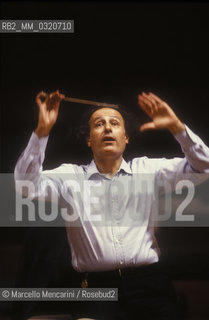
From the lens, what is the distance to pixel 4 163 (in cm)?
272

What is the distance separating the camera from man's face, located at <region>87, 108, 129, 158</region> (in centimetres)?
267

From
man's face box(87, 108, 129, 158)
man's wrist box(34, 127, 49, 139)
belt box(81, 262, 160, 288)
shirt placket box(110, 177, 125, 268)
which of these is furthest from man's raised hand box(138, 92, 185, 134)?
belt box(81, 262, 160, 288)

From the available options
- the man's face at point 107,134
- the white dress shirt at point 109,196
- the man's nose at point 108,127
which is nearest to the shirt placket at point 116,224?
the white dress shirt at point 109,196

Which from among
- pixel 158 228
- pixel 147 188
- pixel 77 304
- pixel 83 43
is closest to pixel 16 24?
pixel 83 43

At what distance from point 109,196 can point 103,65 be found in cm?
74

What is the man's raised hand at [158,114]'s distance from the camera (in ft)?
8.82

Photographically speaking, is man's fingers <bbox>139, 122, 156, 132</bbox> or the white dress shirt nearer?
the white dress shirt

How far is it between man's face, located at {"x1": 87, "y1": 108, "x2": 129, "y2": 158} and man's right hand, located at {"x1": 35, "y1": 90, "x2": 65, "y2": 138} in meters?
0.21

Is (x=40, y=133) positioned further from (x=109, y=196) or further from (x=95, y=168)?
(x=109, y=196)

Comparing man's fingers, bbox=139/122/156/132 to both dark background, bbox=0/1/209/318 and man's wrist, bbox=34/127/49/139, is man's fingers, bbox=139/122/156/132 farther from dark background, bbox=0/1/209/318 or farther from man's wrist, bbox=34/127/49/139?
man's wrist, bbox=34/127/49/139

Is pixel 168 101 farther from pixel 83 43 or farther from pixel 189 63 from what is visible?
pixel 83 43

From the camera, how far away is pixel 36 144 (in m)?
2.67

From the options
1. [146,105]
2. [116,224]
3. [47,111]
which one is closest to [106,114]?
[146,105]

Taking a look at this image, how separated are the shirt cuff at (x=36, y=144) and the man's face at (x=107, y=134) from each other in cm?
24
